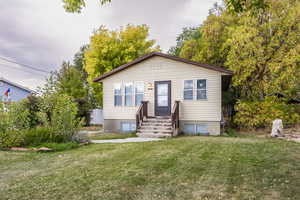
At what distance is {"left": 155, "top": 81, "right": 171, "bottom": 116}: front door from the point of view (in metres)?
10.8

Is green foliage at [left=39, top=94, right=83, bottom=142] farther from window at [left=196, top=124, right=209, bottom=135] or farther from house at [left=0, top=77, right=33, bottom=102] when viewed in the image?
house at [left=0, top=77, right=33, bottom=102]

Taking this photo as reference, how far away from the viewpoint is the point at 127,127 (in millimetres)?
11734

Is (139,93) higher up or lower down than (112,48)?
lower down

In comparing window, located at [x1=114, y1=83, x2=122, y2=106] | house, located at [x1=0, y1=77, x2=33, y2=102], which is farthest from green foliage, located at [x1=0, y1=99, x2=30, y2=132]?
house, located at [x1=0, y1=77, x2=33, y2=102]

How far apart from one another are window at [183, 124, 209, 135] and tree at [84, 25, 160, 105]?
9.59 metres

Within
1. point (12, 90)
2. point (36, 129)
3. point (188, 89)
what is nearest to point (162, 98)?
point (188, 89)

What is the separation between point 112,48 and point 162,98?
346 inches

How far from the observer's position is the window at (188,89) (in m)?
10.3

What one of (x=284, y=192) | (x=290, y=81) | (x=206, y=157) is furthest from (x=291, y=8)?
(x=284, y=192)

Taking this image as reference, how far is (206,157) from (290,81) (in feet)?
27.3

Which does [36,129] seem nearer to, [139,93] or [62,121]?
[62,121]

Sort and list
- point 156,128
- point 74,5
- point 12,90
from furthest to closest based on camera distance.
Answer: point 12,90 < point 156,128 < point 74,5

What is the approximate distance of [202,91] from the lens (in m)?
10.1

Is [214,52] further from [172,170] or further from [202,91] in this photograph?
[172,170]
